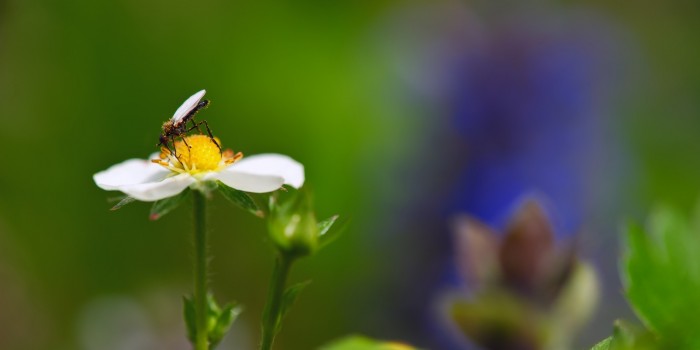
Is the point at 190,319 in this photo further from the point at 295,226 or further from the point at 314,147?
the point at 314,147

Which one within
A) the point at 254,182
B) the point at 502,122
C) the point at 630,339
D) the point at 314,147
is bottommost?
the point at 630,339

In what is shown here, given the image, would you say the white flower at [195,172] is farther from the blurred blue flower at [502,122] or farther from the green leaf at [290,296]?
the blurred blue flower at [502,122]

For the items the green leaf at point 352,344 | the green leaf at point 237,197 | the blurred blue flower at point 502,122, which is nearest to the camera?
the green leaf at point 352,344

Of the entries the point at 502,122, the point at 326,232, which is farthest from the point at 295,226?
the point at 502,122

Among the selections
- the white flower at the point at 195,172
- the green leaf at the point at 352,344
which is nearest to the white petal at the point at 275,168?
the white flower at the point at 195,172

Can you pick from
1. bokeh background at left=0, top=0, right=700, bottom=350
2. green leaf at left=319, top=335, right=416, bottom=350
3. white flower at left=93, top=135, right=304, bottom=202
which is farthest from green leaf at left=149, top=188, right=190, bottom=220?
bokeh background at left=0, top=0, right=700, bottom=350

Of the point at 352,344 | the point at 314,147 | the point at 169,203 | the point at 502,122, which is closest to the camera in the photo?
the point at 352,344
